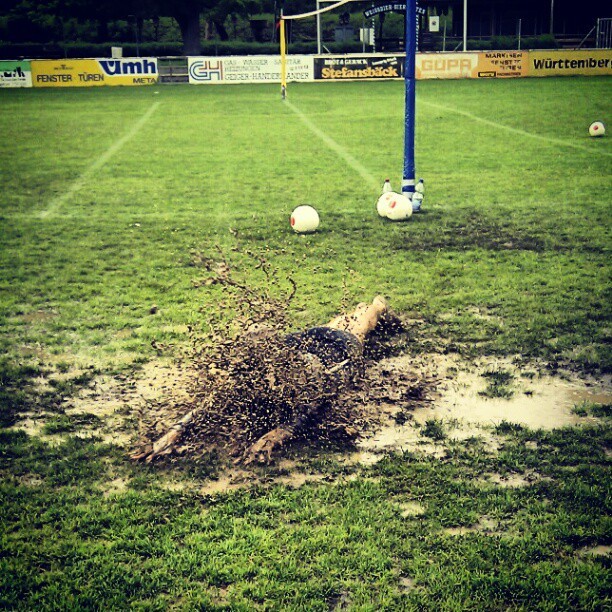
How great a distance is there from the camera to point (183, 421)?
4.99m

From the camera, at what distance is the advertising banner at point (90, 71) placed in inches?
1567

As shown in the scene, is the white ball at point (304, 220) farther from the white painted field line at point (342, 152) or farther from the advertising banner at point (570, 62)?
the advertising banner at point (570, 62)

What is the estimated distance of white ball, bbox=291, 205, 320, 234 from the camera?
10031 millimetres

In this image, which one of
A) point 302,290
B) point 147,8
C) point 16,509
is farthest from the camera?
point 147,8

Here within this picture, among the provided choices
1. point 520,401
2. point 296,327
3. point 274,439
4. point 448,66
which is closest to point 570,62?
point 448,66

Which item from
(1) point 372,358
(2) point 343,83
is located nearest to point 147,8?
(2) point 343,83

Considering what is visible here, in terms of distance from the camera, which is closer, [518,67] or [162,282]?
[162,282]

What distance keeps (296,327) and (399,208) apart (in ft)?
14.4

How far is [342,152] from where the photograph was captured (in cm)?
1716

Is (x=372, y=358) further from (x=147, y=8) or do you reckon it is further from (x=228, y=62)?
(x=147, y=8)

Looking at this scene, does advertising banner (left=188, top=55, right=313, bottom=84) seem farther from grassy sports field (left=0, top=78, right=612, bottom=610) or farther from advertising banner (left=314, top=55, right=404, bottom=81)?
grassy sports field (left=0, top=78, right=612, bottom=610)

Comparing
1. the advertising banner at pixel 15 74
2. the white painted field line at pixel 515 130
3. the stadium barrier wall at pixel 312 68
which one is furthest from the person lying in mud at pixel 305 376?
A: the advertising banner at pixel 15 74

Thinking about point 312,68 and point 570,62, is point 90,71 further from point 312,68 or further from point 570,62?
point 570,62

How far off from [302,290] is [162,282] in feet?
4.81
